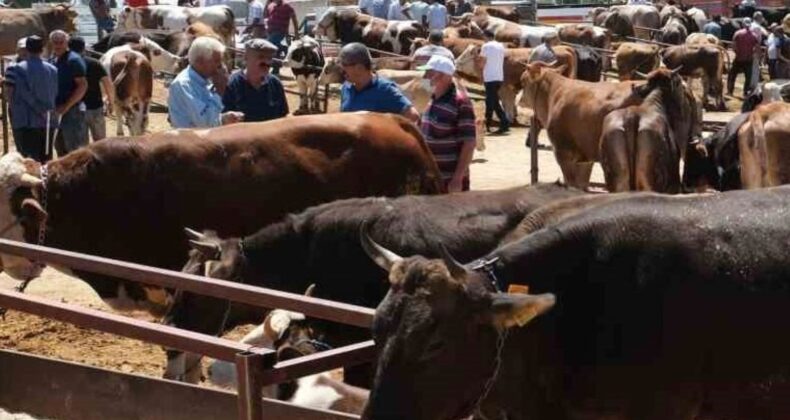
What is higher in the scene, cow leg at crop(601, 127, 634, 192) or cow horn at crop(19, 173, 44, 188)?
cow horn at crop(19, 173, 44, 188)

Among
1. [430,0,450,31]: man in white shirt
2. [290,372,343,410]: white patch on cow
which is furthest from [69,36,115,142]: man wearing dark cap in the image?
[430,0,450,31]: man in white shirt

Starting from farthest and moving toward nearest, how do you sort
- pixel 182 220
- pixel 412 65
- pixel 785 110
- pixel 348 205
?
pixel 412 65
pixel 785 110
pixel 182 220
pixel 348 205

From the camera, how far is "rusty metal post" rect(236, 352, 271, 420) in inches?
168

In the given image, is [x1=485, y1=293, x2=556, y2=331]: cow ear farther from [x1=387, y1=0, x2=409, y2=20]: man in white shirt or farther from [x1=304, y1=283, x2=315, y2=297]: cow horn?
[x1=387, y1=0, x2=409, y2=20]: man in white shirt

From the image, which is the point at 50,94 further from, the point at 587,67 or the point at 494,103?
the point at 587,67

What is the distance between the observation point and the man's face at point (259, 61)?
29.4ft

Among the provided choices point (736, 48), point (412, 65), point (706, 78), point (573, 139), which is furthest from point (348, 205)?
point (736, 48)

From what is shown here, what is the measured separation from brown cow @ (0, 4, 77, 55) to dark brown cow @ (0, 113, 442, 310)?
1935 centimetres

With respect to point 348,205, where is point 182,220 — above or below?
below

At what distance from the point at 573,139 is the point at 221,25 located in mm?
16099

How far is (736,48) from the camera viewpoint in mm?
29672

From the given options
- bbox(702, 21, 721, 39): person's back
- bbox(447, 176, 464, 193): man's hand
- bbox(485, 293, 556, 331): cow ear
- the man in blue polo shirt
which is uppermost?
bbox(485, 293, 556, 331): cow ear

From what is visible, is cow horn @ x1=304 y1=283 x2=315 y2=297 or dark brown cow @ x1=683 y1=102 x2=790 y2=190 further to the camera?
dark brown cow @ x1=683 y1=102 x2=790 y2=190

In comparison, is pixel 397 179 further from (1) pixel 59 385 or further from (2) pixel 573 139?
(2) pixel 573 139
